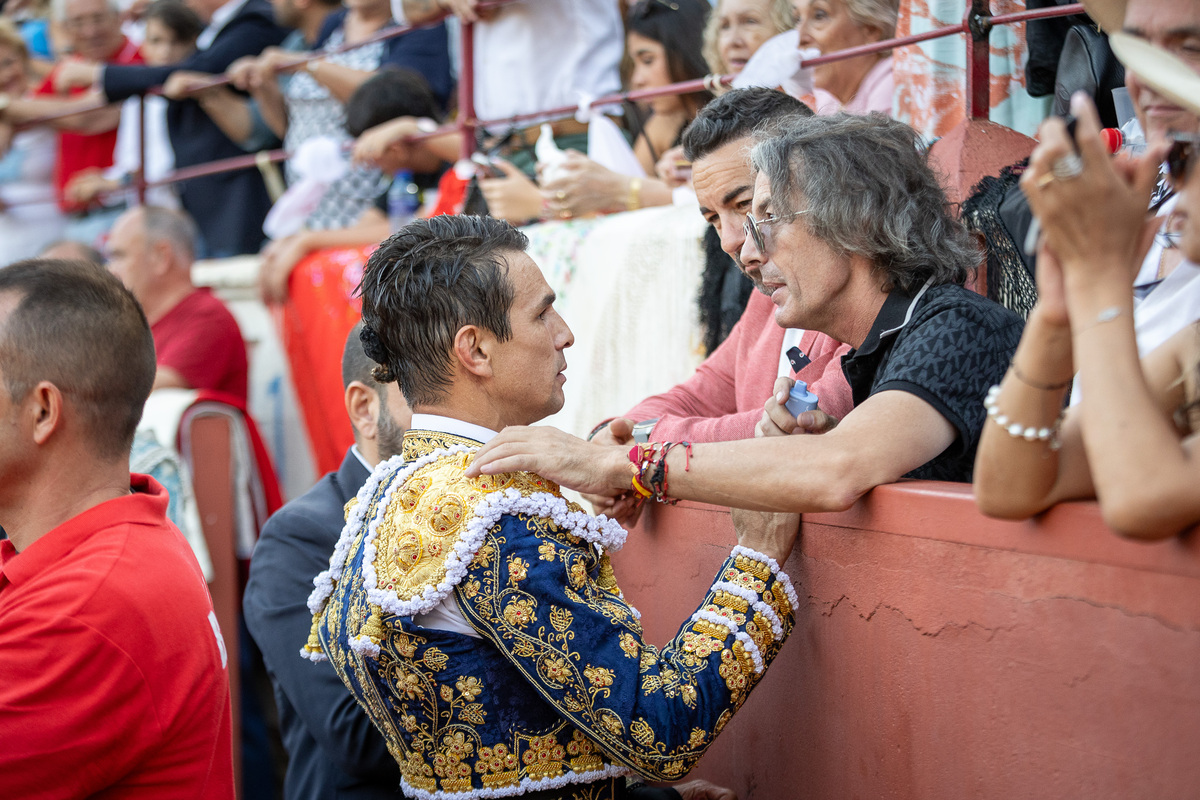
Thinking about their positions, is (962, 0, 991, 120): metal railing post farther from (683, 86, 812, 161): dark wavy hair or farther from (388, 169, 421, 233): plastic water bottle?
(388, 169, 421, 233): plastic water bottle

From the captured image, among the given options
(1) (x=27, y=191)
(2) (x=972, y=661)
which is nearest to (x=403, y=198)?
(1) (x=27, y=191)

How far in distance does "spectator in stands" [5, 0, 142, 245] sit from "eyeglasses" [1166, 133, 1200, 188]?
6.98m

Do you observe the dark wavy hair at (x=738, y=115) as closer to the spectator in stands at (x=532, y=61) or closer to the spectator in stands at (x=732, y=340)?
the spectator in stands at (x=732, y=340)

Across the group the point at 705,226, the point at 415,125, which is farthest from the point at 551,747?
the point at 415,125

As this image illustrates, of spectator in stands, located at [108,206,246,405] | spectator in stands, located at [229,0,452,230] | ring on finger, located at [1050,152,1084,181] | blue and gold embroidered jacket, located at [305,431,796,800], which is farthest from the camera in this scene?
spectator in stands, located at [229,0,452,230]

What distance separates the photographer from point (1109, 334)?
143 centimetres

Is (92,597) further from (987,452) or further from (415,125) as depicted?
(415,125)

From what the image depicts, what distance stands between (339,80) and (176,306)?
1.33m

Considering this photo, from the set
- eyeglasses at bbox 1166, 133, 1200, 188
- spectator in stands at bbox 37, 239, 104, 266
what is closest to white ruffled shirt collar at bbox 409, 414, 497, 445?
eyeglasses at bbox 1166, 133, 1200, 188

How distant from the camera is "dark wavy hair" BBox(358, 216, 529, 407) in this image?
2.01 meters

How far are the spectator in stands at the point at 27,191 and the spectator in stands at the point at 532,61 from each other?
3717 mm

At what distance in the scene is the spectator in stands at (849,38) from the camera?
3.69 m

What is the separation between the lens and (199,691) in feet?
6.75

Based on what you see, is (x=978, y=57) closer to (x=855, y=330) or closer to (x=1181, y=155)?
(x=855, y=330)
